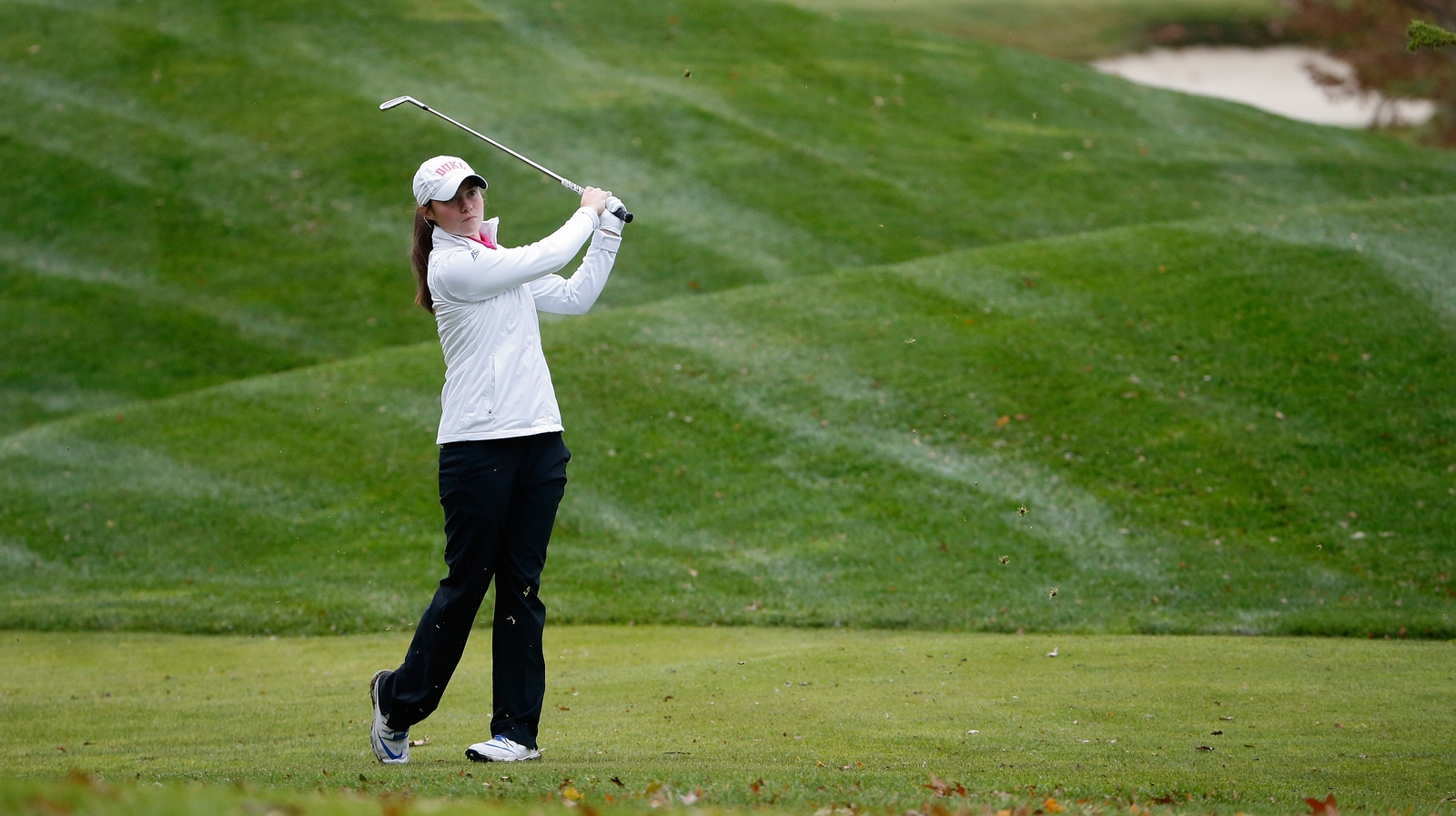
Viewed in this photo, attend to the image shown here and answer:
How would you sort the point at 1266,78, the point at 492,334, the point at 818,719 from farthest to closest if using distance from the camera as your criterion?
1. the point at 1266,78
2. the point at 818,719
3. the point at 492,334

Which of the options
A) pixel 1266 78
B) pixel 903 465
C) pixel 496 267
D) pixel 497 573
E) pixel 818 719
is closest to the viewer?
Answer: pixel 496 267

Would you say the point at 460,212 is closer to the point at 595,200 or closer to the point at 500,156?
the point at 595,200

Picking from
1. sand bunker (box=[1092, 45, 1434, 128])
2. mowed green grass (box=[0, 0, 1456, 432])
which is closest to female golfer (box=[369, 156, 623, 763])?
mowed green grass (box=[0, 0, 1456, 432])

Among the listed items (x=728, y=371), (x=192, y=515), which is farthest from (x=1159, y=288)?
(x=192, y=515)

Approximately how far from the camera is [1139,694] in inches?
309

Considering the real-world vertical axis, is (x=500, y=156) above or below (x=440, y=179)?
below

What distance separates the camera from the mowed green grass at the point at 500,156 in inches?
854

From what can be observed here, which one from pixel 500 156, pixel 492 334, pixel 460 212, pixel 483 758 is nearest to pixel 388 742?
pixel 483 758

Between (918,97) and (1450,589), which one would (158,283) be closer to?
(918,97)

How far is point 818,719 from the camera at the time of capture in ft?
24.0

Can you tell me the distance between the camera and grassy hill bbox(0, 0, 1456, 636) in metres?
13.0

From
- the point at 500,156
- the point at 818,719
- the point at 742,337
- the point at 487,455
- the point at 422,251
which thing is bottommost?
the point at 742,337

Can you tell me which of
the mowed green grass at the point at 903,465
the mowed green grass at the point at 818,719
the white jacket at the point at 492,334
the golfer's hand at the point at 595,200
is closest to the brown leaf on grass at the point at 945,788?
the mowed green grass at the point at 818,719

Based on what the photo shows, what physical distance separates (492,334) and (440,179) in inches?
28.7
